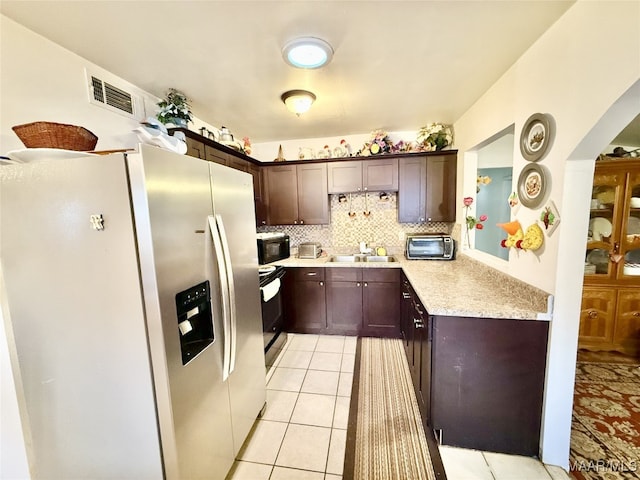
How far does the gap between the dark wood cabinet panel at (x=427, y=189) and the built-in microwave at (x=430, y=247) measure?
11.3 inches

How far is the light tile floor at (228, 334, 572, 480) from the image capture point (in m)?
1.43

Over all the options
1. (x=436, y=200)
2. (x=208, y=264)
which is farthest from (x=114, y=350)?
(x=436, y=200)

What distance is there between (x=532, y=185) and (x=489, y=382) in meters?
1.25

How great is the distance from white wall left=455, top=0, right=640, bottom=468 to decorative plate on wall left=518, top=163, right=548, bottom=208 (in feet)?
0.16

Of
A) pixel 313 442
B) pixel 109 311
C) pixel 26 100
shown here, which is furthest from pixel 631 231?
pixel 26 100

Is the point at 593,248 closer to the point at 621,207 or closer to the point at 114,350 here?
the point at 621,207

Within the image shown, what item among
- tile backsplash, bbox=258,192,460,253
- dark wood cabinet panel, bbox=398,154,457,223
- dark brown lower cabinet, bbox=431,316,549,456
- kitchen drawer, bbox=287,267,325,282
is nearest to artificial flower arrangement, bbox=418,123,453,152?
dark wood cabinet panel, bbox=398,154,457,223

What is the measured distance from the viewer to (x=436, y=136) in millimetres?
2893

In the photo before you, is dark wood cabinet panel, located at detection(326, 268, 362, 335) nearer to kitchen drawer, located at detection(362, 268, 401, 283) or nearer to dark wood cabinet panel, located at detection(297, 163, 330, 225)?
kitchen drawer, located at detection(362, 268, 401, 283)

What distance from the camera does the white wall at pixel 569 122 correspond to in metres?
1.05

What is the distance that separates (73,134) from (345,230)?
285 cm

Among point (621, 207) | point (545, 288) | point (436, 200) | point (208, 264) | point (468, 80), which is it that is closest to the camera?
point (208, 264)

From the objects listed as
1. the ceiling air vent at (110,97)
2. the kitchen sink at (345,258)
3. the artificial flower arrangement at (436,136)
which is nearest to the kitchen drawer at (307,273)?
the kitchen sink at (345,258)

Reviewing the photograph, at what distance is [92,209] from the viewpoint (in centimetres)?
93
